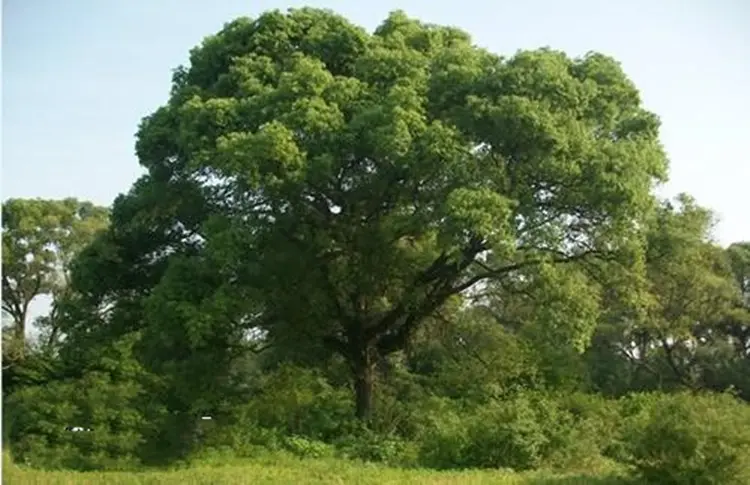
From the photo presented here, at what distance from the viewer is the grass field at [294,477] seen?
315 inches

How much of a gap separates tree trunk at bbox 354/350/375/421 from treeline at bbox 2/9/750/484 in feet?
0.09

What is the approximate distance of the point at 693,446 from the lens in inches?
301

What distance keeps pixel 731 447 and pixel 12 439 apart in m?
7.70

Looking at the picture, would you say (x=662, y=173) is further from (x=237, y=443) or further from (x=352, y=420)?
(x=237, y=443)

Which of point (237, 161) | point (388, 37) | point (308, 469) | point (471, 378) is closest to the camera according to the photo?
point (308, 469)

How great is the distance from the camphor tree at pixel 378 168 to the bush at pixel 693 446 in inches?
121

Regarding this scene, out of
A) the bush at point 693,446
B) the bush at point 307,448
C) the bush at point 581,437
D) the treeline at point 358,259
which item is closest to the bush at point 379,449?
the treeline at point 358,259

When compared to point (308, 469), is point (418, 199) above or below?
above

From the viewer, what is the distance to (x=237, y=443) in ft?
35.7

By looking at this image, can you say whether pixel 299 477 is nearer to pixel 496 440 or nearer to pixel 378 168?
pixel 496 440

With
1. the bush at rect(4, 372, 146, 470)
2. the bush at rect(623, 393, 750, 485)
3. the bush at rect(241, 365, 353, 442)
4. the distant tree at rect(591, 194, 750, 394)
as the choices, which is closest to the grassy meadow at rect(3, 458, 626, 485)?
the bush at rect(623, 393, 750, 485)

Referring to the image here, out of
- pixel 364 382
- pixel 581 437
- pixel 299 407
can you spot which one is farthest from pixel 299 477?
pixel 364 382

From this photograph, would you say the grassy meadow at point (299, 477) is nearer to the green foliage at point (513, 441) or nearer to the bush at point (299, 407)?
the green foliage at point (513, 441)

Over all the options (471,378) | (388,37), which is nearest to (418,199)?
(388,37)
